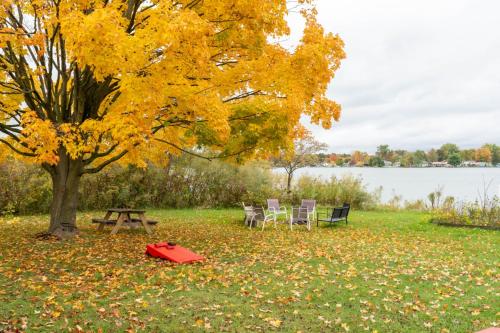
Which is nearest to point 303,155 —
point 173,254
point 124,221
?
point 124,221

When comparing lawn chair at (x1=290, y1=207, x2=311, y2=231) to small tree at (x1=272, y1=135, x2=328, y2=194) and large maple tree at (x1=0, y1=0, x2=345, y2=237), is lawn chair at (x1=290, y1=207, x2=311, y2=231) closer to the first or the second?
large maple tree at (x1=0, y1=0, x2=345, y2=237)

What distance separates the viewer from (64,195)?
10.4 m

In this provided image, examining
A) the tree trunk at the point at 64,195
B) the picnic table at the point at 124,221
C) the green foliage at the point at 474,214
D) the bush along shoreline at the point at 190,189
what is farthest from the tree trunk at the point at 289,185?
the tree trunk at the point at 64,195

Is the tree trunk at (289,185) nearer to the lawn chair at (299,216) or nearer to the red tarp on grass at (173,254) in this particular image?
the lawn chair at (299,216)

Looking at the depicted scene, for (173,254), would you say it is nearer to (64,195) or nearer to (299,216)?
(64,195)

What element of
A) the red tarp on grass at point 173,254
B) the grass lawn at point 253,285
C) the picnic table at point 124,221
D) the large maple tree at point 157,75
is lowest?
the grass lawn at point 253,285

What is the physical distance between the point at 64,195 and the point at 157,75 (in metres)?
4.59

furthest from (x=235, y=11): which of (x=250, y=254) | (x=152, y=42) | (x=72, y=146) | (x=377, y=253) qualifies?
(x=377, y=253)

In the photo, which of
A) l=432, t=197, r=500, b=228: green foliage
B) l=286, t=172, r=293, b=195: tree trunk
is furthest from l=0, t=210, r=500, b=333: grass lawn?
l=286, t=172, r=293, b=195: tree trunk

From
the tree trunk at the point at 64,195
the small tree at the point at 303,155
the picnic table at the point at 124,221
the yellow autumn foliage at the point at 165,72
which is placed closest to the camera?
the yellow autumn foliage at the point at 165,72

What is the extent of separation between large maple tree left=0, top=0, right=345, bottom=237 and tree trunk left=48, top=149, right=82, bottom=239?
24mm

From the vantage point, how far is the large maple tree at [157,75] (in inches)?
266

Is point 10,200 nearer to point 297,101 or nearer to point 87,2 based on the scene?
point 87,2

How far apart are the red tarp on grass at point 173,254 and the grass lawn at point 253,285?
18cm
